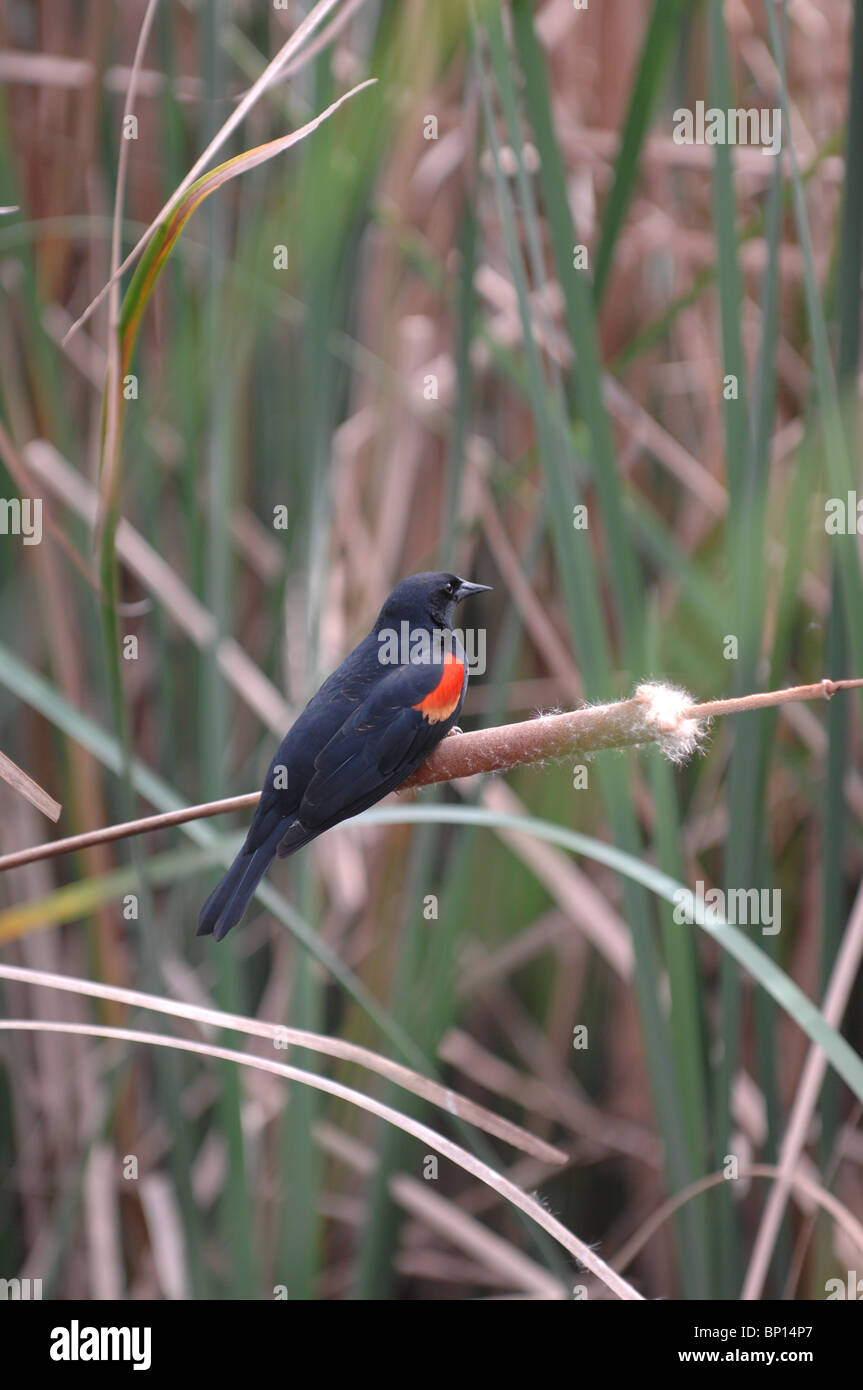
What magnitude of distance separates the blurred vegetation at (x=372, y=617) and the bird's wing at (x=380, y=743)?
0.29m

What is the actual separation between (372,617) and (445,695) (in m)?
0.78

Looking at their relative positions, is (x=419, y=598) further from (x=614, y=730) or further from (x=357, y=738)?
(x=614, y=730)

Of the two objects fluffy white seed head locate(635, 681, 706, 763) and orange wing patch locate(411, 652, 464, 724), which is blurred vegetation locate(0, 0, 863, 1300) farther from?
fluffy white seed head locate(635, 681, 706, 763)

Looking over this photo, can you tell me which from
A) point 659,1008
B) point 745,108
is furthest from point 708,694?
point 745,108

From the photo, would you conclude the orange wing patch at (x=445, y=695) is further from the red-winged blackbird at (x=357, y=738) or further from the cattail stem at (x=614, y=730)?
the cattail stem at (x=614, y=730)

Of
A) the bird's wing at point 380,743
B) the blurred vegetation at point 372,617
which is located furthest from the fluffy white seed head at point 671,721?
the blurred vegetation at point 372,617

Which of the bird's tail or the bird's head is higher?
the bird's head

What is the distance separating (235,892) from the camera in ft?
2.78

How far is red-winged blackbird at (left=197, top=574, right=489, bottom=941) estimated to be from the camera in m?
0.87

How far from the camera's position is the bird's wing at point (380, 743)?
88cm

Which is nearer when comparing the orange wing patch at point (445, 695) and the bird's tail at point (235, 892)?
the bird's tail at point (235, 892)

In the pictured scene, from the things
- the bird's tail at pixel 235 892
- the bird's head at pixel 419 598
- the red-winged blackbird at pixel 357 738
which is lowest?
the bird's tail at pixel 235 892

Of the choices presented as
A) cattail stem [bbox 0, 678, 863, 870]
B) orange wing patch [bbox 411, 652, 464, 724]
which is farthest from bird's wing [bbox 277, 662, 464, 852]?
cattail stem [bbox 0, 678, 863, 870]

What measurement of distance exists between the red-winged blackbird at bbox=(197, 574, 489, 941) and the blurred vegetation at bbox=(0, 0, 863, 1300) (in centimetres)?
23
